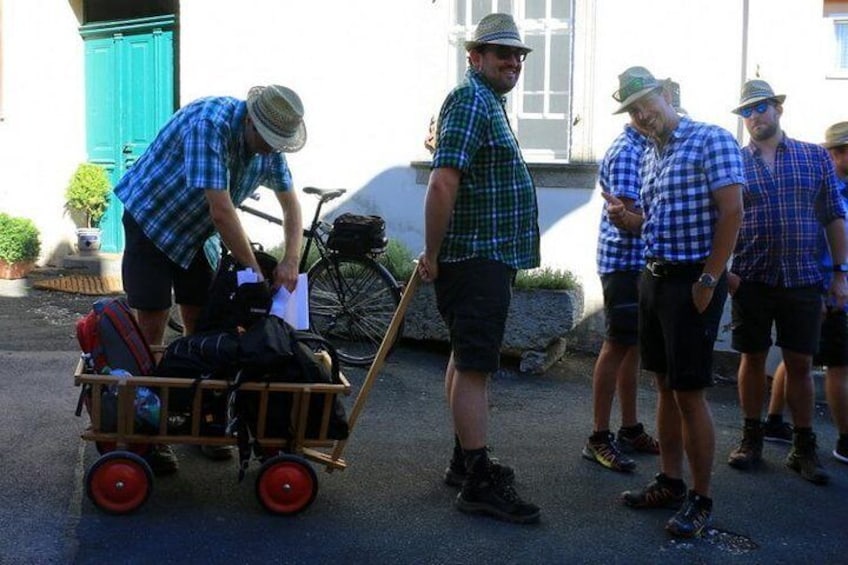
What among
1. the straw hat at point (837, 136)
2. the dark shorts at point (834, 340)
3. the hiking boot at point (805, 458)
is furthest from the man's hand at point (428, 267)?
the straw hat at point (837, 136)

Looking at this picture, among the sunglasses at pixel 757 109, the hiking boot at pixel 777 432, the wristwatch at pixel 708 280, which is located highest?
the sunglasses at pixel 757 109

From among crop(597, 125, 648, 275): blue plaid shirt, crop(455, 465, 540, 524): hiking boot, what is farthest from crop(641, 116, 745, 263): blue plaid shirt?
crop(455, 465, 540, 524): hiking boot

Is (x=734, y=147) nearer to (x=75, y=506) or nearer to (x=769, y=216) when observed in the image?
(x=769, y=216)

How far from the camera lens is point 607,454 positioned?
508 centimetres

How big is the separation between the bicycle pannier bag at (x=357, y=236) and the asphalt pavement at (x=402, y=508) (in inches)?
54.3

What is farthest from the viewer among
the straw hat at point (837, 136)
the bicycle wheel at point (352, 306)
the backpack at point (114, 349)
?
the bicycle wheel at point (352, 306)

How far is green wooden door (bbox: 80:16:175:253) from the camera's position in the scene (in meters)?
9.79

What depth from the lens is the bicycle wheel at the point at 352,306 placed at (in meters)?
7.18

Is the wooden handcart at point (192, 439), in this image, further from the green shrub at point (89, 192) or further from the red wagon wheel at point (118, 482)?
Answer: the green shrub at point (89, 192)

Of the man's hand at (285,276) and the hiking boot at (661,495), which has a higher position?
the man's hand at (285,276)

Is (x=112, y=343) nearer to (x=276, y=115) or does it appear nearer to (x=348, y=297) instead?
(x=276, y=115)

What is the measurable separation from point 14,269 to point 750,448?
730 cm

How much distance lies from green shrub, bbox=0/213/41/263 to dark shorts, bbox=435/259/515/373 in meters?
6.72

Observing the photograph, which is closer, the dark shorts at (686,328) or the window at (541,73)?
the dark shorts at (686,328)
